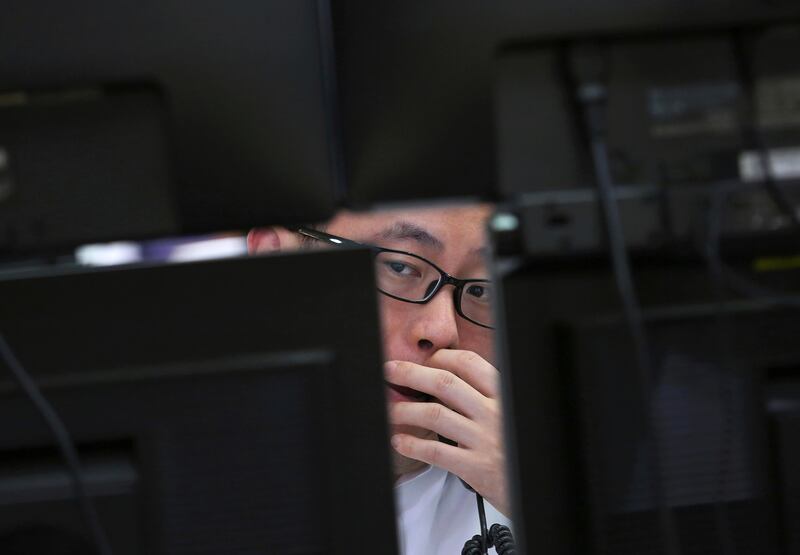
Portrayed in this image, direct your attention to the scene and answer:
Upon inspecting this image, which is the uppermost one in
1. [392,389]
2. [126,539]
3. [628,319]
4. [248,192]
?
[248,192]

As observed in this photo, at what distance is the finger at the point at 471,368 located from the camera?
4.49ft

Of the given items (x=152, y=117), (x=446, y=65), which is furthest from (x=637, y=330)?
(x=152, y=117)

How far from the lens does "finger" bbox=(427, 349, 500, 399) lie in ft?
4.49

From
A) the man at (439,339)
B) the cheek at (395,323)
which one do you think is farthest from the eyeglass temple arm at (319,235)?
the cheek at (395,323)

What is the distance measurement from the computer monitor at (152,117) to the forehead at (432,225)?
722mm

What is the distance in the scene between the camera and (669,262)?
640 mm

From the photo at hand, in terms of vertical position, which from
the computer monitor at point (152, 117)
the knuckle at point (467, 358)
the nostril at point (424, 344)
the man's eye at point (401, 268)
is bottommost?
the knuckle at point (467, 358)

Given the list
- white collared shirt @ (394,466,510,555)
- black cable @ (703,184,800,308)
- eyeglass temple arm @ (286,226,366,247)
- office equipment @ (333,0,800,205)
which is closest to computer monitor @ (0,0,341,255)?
office equipment @ (333,0,800,205)

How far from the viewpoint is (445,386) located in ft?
4.46

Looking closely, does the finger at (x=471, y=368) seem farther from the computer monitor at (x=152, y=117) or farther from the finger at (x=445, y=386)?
the computer monitor at (x=152, y=117)

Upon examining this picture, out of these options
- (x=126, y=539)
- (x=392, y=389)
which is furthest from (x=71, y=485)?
(x=392, y=389)

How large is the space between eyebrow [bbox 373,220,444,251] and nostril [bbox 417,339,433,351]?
0.16m

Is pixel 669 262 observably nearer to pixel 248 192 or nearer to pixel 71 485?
pixel 248 192

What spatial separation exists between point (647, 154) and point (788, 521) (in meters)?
0.29
